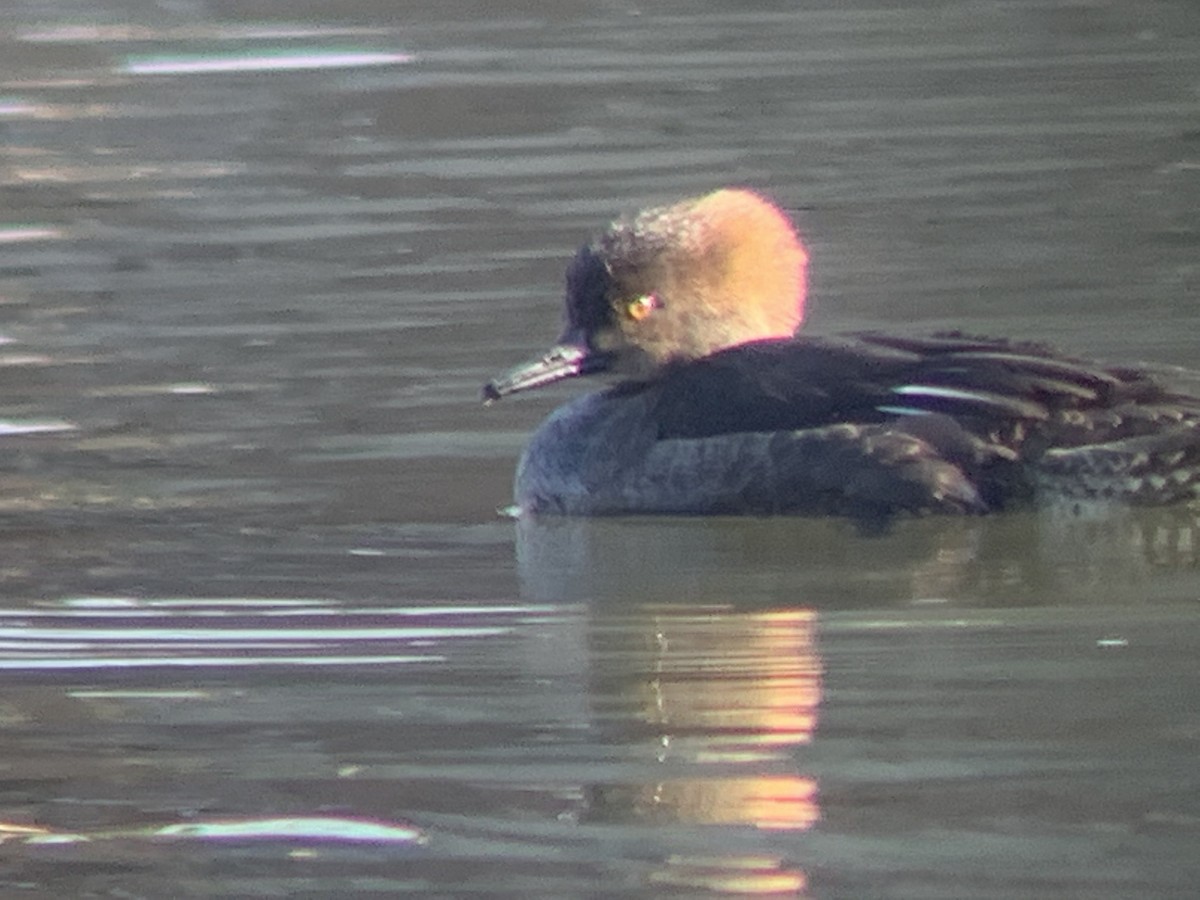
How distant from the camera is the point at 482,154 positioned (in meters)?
13.2

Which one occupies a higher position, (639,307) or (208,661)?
(639,307)

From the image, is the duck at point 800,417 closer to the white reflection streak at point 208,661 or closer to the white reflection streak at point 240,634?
the white reflection streak at point 240,634

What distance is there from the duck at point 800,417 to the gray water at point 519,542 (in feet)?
0.39

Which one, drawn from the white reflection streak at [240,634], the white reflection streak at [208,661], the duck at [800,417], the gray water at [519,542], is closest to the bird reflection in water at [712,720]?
the gray water at [519,542]

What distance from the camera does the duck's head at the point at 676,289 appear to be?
8484 mm

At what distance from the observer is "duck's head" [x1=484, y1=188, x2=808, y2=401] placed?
8.48 m

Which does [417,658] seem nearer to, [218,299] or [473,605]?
[473,605]

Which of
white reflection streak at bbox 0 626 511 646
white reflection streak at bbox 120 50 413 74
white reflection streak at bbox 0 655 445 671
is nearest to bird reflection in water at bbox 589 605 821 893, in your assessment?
white reflection streak at bbox 0 626 511 646

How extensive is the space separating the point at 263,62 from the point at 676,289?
749cm

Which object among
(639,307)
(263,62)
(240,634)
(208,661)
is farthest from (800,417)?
(263,62)

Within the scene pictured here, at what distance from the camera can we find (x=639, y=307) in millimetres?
8523

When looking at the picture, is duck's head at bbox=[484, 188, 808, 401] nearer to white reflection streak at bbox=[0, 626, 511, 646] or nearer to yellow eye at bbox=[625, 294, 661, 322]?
yellow eye at bbox=[625, 294, 661, 322]

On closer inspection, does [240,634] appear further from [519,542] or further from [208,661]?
[519,542]

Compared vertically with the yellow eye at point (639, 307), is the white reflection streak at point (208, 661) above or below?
below
